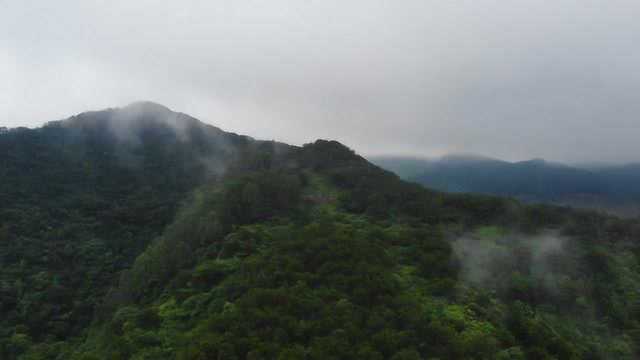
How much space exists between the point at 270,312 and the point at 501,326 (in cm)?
1024

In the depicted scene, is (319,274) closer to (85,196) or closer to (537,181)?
(85,196)

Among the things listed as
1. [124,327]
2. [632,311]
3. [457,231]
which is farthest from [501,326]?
[124,327]

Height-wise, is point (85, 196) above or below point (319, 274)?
above

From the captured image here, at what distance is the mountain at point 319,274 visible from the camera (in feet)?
68.0

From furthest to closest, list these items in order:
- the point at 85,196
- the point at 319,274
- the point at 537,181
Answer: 1. the point at 537,181
2. the point at 85,196
3. the point at 319,274

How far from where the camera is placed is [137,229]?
174ft

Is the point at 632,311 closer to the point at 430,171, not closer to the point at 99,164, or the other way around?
the point at 99,164

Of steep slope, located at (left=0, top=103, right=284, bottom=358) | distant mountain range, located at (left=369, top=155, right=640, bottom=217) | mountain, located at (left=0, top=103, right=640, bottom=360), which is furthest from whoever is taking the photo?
distant mountain range, located at (left=369, top=155, right=640, bottom=217)

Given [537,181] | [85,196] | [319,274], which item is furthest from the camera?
[537,181]

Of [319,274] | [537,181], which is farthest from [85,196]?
[537,181]

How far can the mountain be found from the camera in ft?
68.0

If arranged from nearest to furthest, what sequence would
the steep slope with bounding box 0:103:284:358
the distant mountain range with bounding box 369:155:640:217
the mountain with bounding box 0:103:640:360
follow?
the mountain with bounding box 0:103:640:360 → the steep slope with bounding box 0:103:284:358 → the distant mountain range with bounding box 369:155:640:217

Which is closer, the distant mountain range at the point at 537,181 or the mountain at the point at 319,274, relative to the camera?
the mountain at the point at 319,274

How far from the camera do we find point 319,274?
2491 cm
